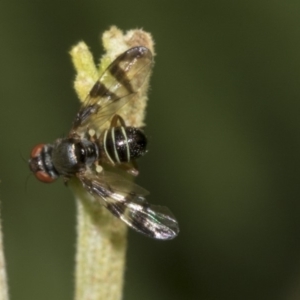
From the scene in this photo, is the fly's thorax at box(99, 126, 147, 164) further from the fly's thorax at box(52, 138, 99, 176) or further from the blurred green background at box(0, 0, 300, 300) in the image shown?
the blurred green background at box(0, 0, 300, 300)

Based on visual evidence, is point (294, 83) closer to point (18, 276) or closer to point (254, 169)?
point (254, 169)

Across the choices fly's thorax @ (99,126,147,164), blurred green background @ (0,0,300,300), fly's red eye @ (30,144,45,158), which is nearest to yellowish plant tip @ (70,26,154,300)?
fly's thorax @ (99,126,147,164)

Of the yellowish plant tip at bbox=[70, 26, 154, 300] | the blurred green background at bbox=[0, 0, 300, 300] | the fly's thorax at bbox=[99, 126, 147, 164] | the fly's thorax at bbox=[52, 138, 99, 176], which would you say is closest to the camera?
the yellowish plant tip at bbox=[70, 26, 154, 300]

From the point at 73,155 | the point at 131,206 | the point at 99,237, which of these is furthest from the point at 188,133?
the point at 99,237

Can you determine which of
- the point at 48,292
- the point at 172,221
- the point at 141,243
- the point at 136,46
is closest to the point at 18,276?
the point at 48,292

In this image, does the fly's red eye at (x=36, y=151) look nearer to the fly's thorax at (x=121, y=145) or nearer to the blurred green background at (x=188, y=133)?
the fly's thorax at (x=121, y=145)

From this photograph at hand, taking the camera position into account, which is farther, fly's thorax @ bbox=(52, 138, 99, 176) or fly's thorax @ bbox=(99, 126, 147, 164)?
fly's thorax @ bbox=(52, 138, 99, 176)

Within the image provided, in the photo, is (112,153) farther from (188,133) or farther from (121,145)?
(188,133)
